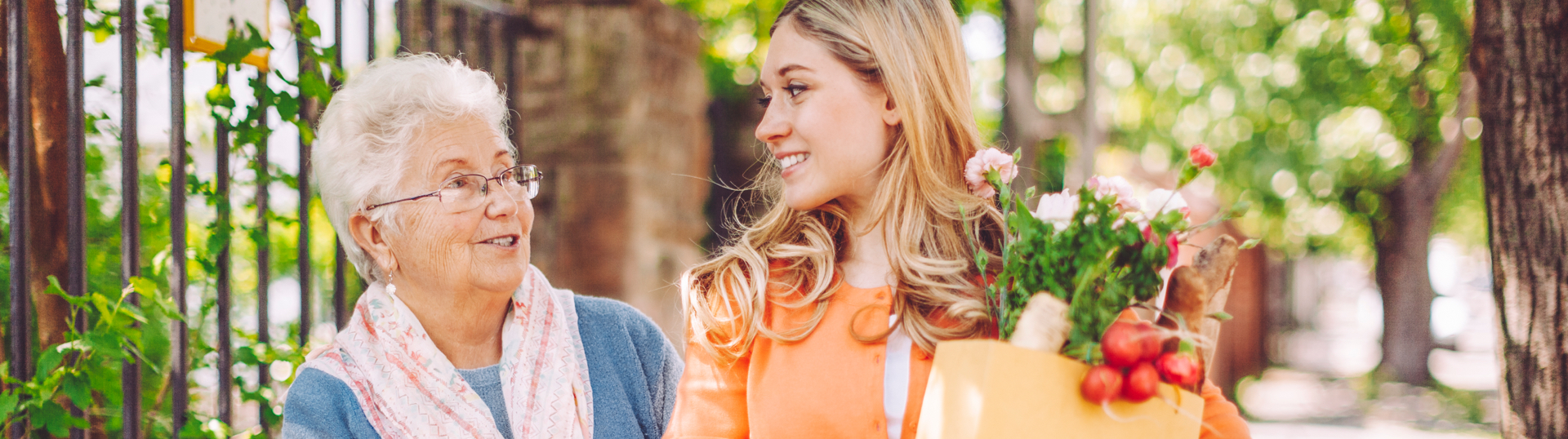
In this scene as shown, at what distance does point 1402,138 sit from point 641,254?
9119 mm

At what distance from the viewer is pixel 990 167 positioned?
1412 millimetres

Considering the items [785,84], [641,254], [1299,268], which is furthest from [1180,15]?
[1299,268]

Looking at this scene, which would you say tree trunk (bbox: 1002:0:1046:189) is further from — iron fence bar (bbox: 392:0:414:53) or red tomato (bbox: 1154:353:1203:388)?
red tomato (bbox: 1154:353:1203:388)

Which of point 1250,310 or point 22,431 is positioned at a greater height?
point 22,431

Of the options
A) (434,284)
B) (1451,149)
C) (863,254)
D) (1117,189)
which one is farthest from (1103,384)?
(1451,149)

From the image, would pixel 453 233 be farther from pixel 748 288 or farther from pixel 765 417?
pixel 765 417

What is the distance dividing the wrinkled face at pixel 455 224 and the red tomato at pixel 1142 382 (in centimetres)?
121

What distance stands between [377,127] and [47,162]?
31.9 inches

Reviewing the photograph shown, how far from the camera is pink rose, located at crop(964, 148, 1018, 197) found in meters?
1.41

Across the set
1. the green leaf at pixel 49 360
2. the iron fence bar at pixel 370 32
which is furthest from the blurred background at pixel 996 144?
the green leaf at pixel 49 360

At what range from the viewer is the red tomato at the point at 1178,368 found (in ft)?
3.67

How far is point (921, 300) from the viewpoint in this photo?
1581 mm

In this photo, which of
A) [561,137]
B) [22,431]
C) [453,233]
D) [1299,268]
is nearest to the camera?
[453,233]

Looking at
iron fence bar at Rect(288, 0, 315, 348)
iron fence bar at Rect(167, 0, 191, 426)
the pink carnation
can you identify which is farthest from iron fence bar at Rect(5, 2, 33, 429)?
the pink carnation
